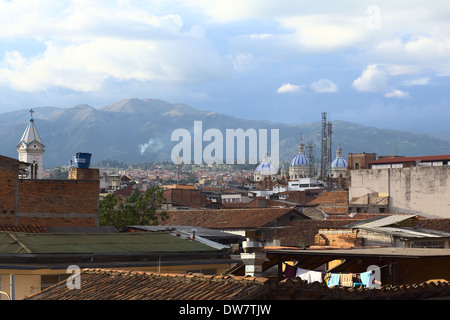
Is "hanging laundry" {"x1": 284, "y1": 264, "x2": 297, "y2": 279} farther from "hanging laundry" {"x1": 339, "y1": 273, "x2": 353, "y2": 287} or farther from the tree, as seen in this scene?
the tree

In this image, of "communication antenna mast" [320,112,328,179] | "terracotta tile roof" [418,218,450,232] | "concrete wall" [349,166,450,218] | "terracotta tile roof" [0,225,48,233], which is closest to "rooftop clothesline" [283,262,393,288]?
"terracotta tile roof" [0,225,48,233]

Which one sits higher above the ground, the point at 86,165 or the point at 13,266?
the point at 86,165

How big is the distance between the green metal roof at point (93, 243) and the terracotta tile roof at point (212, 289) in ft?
18.9

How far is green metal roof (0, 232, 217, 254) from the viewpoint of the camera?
61.9ft

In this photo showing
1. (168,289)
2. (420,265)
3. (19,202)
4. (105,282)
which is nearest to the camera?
Result: (168,289)

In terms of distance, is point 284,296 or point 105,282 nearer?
point 284,296

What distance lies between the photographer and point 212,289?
1036 cm

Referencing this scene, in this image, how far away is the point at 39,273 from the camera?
58.8ft

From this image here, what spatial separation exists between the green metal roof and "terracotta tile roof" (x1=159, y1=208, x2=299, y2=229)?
24312mm

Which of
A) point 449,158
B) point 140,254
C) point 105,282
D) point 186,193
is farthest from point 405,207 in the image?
point 105,282

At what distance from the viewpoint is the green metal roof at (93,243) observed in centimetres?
1888

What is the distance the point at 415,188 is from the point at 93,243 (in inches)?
1752

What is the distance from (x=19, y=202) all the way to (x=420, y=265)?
14.1m
